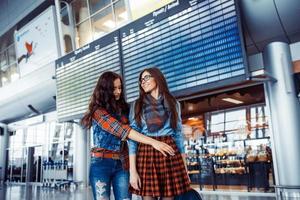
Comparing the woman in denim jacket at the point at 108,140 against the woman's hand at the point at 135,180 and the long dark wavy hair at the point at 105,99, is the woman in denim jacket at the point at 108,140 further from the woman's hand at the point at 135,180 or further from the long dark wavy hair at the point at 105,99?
the woman's hand at the point at 135,180

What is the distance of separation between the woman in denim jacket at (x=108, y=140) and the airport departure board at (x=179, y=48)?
2.89 meters

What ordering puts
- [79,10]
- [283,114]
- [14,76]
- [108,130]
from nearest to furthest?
[108,130], [283,114], [79,10], [14,76]

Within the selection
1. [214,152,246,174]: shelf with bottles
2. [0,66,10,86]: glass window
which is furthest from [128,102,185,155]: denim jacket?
[0,66,10,86]: glass window

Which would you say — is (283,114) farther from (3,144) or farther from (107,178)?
(3,144)

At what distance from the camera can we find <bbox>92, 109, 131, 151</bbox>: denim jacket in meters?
1.60

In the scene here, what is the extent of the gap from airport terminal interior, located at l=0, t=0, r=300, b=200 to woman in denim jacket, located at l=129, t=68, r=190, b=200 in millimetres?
1949

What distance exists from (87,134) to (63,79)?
1658 mm

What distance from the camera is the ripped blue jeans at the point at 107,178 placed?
65.5 inches

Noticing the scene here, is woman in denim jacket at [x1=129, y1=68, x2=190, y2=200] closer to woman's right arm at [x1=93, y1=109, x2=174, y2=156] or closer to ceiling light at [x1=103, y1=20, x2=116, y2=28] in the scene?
woman's right arm at [x1=93, y1=109, x2=174, y2=156]

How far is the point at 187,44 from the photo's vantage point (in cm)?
500

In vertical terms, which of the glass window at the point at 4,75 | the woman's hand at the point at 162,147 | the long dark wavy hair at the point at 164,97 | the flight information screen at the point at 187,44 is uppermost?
the glass window at the point at 4,75

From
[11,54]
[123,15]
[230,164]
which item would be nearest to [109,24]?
[123,15]

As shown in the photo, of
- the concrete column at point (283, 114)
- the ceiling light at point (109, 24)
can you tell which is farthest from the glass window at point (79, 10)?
the concrete column at point (283, 114)

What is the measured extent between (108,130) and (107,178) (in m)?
0.29
